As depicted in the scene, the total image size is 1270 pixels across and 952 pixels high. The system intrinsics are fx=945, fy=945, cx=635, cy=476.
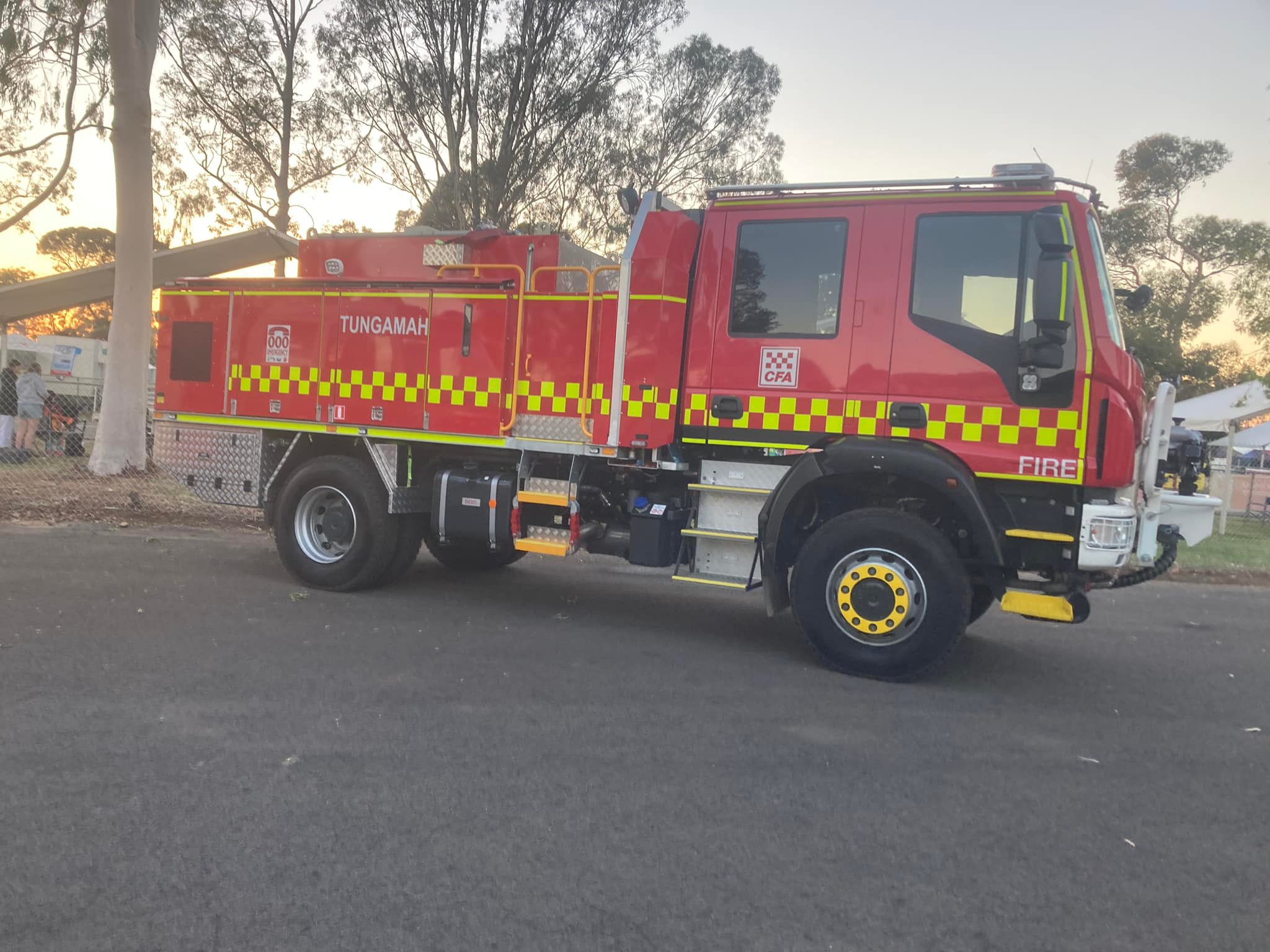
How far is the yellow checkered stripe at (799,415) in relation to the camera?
224 inches

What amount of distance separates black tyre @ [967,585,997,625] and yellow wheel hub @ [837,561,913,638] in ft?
2.89

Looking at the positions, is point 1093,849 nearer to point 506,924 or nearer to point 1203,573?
point 506,924

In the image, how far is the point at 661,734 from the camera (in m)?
4.39

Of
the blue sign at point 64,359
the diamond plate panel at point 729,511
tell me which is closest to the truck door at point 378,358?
the diamond plate panel at point 729,511

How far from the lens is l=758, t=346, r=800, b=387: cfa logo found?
19.4 feet

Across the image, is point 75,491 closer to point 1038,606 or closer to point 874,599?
point 874,599

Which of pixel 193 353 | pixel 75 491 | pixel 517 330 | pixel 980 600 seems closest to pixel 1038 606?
pixel 980 600

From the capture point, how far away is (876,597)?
5551 mm

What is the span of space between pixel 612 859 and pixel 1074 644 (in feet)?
16.7

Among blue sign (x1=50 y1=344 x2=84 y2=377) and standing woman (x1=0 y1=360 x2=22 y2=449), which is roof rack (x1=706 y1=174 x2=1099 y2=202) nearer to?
standing woman (x1=0 y1=360 x2=22 y2=449)

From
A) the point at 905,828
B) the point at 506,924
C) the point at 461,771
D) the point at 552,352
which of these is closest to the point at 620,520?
the point at 552,352

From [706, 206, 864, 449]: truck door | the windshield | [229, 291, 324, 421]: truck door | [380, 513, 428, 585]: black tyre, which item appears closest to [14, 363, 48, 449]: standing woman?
[229, 291, 324, 421]: truck door

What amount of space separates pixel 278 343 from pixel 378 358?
956 mm

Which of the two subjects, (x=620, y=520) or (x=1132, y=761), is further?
(x=620, y=520)
